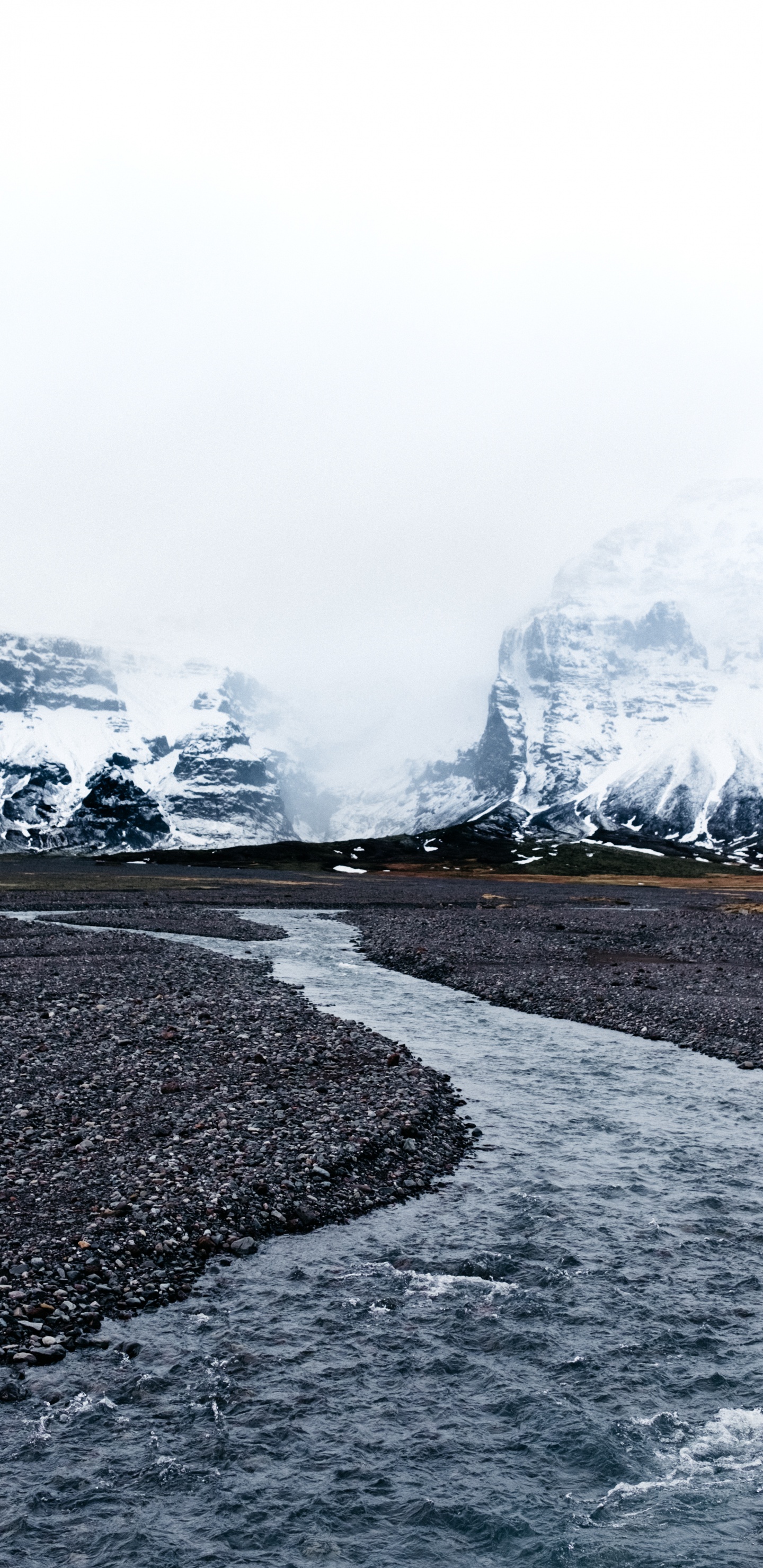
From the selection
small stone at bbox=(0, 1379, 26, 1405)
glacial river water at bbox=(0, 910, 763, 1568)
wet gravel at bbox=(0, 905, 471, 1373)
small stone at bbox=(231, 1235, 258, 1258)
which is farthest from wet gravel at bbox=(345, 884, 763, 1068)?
small stone at bbox=(0, 1379, 26, 1405)

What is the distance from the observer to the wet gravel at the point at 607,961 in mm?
38188

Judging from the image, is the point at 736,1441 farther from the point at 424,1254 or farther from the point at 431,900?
the point at 431,900

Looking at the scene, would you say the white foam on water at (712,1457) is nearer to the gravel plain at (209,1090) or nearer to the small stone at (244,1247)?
the gravel plain at (209,1090)

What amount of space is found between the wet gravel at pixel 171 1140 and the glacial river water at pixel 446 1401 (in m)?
0.78

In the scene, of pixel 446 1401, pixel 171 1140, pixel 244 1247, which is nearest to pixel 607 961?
pixel 171 1140

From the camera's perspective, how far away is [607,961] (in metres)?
55.4

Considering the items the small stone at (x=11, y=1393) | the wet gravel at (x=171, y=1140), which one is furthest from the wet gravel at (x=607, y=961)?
the small stone at (x=11, y=1393)

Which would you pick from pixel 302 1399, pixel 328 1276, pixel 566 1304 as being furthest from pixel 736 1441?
pixel 328 1276

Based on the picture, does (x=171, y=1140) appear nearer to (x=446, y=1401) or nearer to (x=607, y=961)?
(x=446, y=1401)

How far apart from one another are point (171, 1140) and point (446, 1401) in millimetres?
9973

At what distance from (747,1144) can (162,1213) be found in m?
13.8

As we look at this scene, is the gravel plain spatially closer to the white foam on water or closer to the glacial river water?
the glacial river water

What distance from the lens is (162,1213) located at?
1753 cm

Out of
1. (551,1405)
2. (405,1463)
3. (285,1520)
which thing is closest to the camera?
(285,1520)
